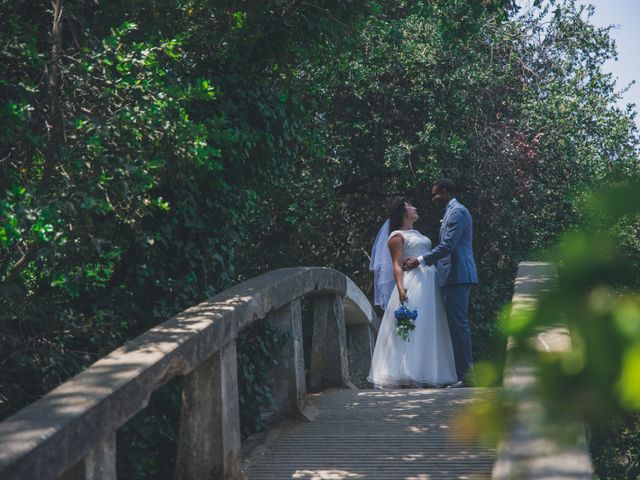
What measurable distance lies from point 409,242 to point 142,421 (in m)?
4.97

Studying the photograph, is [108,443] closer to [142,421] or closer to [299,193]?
[142,421]

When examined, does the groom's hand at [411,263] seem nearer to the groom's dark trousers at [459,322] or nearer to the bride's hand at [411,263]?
the bride's hand at [411,263]

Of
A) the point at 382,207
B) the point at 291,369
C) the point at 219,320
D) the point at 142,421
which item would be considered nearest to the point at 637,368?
the point at 219,320

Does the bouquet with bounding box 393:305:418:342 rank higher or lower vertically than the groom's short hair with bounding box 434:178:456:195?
lower

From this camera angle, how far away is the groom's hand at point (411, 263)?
1009 cm

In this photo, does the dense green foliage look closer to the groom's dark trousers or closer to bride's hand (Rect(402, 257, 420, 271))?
bride's hand (Rect(402, 257, 420, 271))

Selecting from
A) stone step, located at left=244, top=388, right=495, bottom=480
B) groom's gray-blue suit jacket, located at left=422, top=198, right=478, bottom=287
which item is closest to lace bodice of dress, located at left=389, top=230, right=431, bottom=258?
groom's gray-blue suit jacket, located at left=422, top=198, right=478, bottom=287

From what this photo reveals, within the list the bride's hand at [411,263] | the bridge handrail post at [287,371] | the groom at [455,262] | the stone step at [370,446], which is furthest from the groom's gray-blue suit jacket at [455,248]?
the bridge handrail post at [287,371]

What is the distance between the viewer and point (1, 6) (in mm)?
5594

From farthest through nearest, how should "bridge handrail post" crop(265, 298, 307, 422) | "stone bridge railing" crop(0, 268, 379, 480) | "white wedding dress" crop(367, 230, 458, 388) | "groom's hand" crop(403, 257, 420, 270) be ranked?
"white wedding dress" crop(367, 230, 458, 388)
"groom's hand" crop(403, 257, 420, 270)
"bridge handrail post" crop(265, 298, 307, 422)
"stone bridge railing" crop(0, 268, 379, 480)

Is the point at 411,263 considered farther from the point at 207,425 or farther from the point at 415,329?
the point at 207,425

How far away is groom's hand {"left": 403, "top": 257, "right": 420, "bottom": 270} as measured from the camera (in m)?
10.1

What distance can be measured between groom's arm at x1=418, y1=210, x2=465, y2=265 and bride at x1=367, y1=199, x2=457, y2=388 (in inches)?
23.1

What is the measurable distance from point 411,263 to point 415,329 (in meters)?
0.76
